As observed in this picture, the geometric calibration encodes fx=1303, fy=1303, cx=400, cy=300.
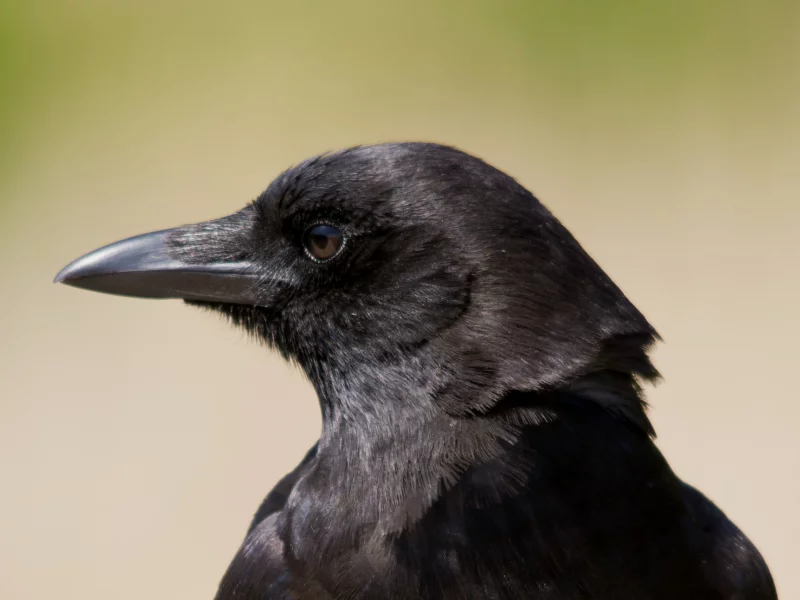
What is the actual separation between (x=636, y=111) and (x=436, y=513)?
5.96 meters

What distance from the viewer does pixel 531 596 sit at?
2.78 m

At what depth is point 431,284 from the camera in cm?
304

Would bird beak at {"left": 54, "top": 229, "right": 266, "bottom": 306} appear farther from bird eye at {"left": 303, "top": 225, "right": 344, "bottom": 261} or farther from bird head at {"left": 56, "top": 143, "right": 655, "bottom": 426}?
bird eye at {"left": 303, "top": 225, "right": 344, "bottom": 261}

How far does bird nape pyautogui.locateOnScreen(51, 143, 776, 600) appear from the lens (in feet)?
9.30

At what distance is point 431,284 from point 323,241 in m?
0.30

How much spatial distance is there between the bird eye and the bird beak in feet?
0.62

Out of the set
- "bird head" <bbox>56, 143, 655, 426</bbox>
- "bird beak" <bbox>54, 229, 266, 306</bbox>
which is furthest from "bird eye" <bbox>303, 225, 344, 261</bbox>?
"bird beak" <bbox>54, 229, 266, 306</bbox>

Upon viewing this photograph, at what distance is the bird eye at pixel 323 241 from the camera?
3129mm

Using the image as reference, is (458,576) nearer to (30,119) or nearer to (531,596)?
(531,596)

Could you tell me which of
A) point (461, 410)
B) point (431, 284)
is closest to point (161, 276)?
point (431, 284)

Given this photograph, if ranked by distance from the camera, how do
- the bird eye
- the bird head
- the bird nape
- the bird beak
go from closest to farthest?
1. the bird nape
2. the bird head
3. the bird eye
4. the bird beak

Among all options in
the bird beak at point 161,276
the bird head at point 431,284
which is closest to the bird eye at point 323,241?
the bird head at point 431,284

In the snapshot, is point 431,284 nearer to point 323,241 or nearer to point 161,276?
point 323,241

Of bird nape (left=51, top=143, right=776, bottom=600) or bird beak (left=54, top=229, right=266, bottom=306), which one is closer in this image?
bird nape (left=51, top=143, right=776, bottom=600)
